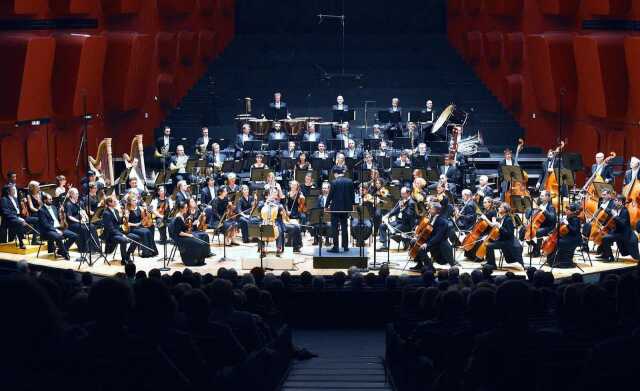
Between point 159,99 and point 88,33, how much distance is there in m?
3.84

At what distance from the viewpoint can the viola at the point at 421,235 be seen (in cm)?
1427

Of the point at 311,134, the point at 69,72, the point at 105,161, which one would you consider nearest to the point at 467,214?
the point at 311,134

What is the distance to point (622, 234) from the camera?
14.8 metres

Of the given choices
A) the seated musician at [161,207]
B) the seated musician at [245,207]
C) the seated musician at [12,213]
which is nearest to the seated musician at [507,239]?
the seated musician at [245,207]

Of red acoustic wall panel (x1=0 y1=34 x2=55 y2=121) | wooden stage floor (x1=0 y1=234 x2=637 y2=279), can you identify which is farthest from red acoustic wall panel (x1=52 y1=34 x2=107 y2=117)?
wooden stage floor (x1=0 y1=234 x2=637 y2=279)

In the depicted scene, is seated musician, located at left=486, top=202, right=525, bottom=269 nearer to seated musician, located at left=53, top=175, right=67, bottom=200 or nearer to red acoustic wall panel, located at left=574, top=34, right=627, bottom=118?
red acoustic wall panel, located at left=574, top=34, right=627, bottom=118

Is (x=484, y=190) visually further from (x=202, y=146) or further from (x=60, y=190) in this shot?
(x=60, y=190)

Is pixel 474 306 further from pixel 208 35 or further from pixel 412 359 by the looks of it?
pixel 208 35

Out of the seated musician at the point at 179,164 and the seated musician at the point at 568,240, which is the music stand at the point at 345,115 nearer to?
the seated musician at the point at 179,164

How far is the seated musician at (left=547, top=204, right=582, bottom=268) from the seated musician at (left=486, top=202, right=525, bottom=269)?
19.8 inches

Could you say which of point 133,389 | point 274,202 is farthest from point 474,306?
point 274,202

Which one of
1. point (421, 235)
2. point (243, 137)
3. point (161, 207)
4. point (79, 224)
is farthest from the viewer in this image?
point (243, 137)

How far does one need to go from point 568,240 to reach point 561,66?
783cm

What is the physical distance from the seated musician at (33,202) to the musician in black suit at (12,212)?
163 millimetres
